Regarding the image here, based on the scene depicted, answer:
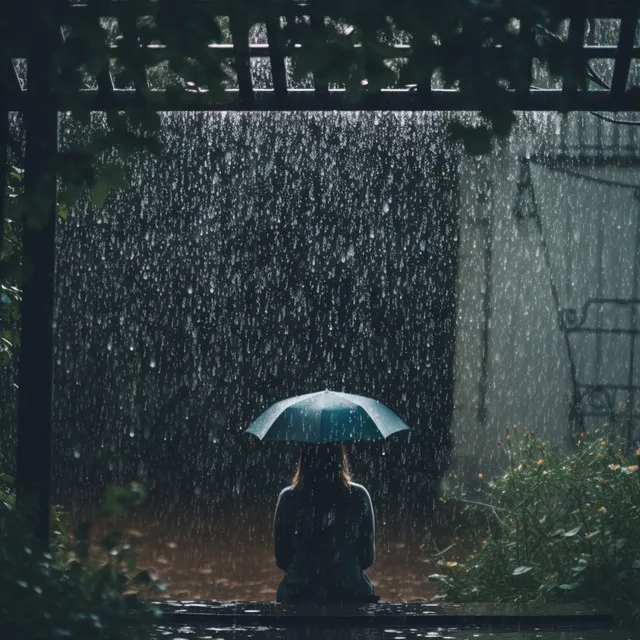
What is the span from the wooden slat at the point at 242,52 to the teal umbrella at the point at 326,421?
274 centimetres

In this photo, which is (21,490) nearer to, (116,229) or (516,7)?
(516,7)

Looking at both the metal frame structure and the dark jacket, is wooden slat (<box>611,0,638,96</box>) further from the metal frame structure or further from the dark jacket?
the metal frame structure

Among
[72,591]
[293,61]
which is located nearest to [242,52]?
[293,61]

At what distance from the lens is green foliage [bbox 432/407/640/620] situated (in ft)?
17.7

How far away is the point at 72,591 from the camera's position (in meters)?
2.41

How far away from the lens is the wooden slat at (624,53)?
352 centimetres

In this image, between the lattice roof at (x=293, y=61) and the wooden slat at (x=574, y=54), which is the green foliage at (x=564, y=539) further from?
the wooden slat at (x=574, y=54)

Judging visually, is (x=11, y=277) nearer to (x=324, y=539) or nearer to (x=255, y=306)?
(x=324, y=539)

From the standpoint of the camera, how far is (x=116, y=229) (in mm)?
13117

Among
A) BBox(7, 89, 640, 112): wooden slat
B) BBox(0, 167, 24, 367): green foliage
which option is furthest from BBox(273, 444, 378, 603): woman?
BBox(7, 89, 640, 112): wooden slat

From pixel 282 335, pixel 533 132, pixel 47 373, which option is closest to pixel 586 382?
pixel 533 132

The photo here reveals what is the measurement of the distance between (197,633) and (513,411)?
23.2 ft

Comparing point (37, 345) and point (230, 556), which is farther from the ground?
point (37, 345)

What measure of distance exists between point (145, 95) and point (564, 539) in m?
3.66
